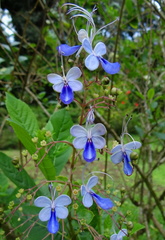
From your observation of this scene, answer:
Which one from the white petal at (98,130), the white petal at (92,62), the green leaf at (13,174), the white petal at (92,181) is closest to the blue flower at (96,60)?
the white petal at (92,62)

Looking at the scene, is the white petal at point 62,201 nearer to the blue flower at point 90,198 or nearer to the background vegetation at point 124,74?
the blue flower at point 90,198

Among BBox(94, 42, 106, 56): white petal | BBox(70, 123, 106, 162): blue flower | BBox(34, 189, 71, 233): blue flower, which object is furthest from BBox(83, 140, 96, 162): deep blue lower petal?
BBox(94, 42, 106, 56): white petal

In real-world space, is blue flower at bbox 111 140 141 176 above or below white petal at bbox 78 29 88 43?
below

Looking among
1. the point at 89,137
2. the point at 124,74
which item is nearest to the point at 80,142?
the point at 89,137

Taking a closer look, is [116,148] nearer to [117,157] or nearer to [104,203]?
[117,157]

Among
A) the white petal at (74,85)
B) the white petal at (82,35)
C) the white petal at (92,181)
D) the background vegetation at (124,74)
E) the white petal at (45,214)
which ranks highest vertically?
the background vegetation at (124,74)

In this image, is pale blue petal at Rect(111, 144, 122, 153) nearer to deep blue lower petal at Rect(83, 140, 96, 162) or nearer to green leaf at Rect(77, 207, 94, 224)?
deep blue lower petal at Rect(83, 140, 96, 162)
